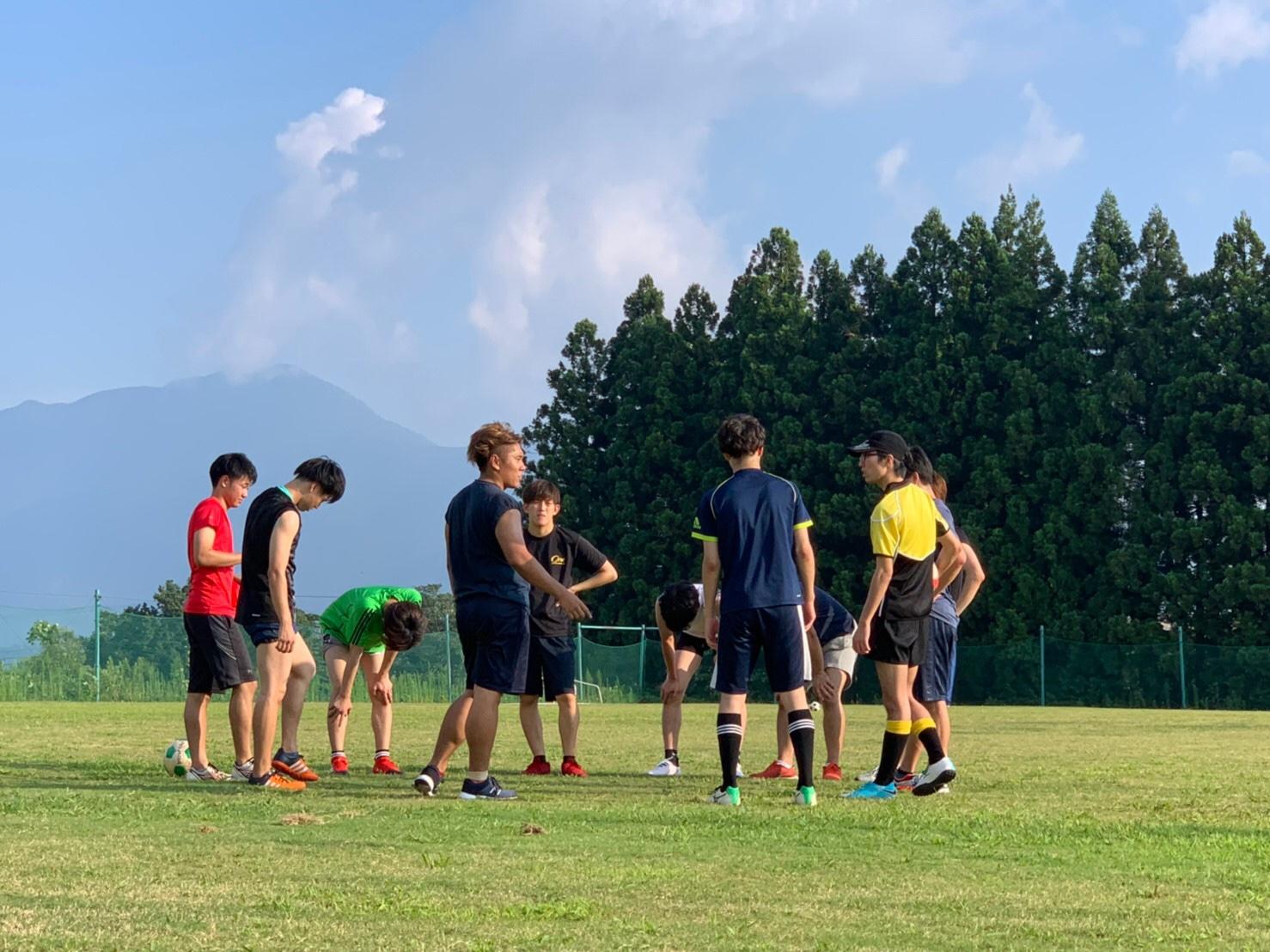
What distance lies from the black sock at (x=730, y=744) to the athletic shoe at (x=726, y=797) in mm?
35

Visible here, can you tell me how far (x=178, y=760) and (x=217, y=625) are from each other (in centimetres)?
85

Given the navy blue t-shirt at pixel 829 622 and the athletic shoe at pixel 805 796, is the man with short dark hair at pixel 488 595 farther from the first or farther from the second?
the navy blue t-shirt at pixel 829 622

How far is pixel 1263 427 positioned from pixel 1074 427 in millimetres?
5059

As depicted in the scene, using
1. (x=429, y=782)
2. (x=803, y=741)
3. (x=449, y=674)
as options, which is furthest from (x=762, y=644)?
(x=449, y=674)

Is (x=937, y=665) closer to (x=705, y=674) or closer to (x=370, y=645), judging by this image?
(x=370, y=645)

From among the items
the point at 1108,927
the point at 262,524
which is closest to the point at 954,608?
the point at 262,524

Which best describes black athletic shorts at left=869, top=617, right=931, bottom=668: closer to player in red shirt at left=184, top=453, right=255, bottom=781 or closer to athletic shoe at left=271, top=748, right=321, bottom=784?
athletic shoe at left=271, top=748, right=321, bottom=784

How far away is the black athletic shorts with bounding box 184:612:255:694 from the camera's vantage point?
9.85 metres

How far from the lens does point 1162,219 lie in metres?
43.9

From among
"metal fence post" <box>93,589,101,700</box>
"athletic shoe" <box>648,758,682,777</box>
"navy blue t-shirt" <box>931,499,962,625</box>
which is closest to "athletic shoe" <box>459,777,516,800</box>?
"athletic shoe" <box>648,758,682,777</box>

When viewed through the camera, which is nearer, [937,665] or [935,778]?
[935,778]

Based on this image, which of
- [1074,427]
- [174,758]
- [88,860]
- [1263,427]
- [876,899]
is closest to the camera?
[876,899]

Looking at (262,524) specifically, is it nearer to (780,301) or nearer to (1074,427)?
(1074,427)

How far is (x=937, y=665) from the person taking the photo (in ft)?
31.9
